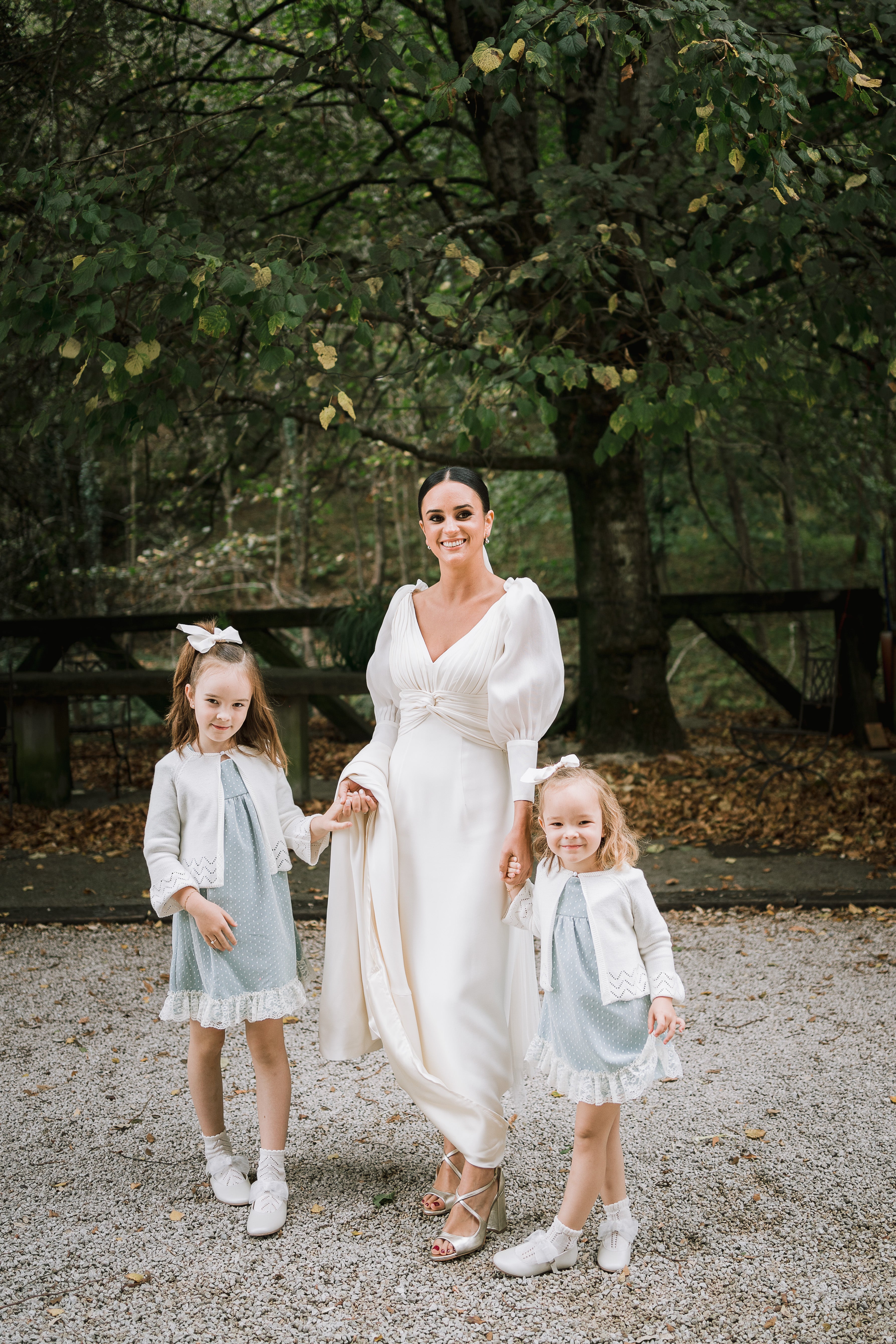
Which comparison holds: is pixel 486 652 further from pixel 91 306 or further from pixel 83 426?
pixel 83 426

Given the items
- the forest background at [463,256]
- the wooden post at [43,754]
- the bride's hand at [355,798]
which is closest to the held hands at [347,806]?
the bride's hand at [355,798]

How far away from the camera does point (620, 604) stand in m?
8.10

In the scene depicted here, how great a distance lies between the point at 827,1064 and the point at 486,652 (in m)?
1.87

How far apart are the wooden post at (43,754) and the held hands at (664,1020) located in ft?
19.4

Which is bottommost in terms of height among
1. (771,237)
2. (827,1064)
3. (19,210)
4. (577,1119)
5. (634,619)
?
(827,1064)

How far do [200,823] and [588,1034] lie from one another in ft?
3.44

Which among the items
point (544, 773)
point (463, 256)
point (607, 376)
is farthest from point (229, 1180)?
point (463, 256)

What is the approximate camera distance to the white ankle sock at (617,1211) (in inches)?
98.8

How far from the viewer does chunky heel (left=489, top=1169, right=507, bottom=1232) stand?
103 inches

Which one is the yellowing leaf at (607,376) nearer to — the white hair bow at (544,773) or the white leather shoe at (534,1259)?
the white hair bow at (544,773)

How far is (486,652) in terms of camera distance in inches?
105

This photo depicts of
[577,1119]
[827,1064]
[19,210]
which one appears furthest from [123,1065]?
[19,210]

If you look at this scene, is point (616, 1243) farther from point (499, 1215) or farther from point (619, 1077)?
point (619, 1077)

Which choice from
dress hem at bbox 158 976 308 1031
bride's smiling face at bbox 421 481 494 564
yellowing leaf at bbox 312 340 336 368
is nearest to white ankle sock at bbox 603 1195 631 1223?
dress hem at bbox 158 976 308 1031
